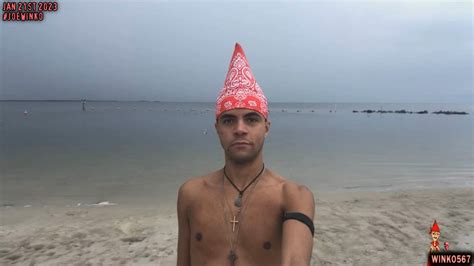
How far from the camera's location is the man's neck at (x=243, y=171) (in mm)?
2869

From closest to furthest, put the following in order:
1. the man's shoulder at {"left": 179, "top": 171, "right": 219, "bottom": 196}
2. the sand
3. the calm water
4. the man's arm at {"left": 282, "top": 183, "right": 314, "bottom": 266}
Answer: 1. the man's arm at {"left": 282, "top": 183, "right": 314, "bottom": 266}
2. the man's shoulder at {"left": 179, "top": 171, "right": 219, "bottom": 196}
3. the sand
4. the calm water

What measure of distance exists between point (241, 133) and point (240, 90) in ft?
1.43

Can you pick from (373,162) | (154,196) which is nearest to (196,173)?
(154,196)

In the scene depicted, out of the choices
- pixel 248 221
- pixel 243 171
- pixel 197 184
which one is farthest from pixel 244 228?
pixel 197 184

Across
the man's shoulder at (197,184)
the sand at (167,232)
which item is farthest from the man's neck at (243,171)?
the sand at (167,232)

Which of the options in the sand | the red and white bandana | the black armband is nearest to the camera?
the black armband

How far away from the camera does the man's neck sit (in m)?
2.87

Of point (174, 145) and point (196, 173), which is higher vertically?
point (174, 145)

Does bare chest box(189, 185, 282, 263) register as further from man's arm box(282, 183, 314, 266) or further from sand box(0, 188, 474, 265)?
sand box(0, 188, 474, 265)

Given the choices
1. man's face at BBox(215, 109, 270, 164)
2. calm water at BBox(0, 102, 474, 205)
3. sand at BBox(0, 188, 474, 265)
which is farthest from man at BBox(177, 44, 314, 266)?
calm water at BBox(0, 102, 474, 205)

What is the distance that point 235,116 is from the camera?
9.27 feet

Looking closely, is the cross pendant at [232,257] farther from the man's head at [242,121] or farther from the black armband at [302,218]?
the man's head at [242,121]

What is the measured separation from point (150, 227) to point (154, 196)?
13.5 ft

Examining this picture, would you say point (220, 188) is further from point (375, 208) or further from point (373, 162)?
point (373, 162)
